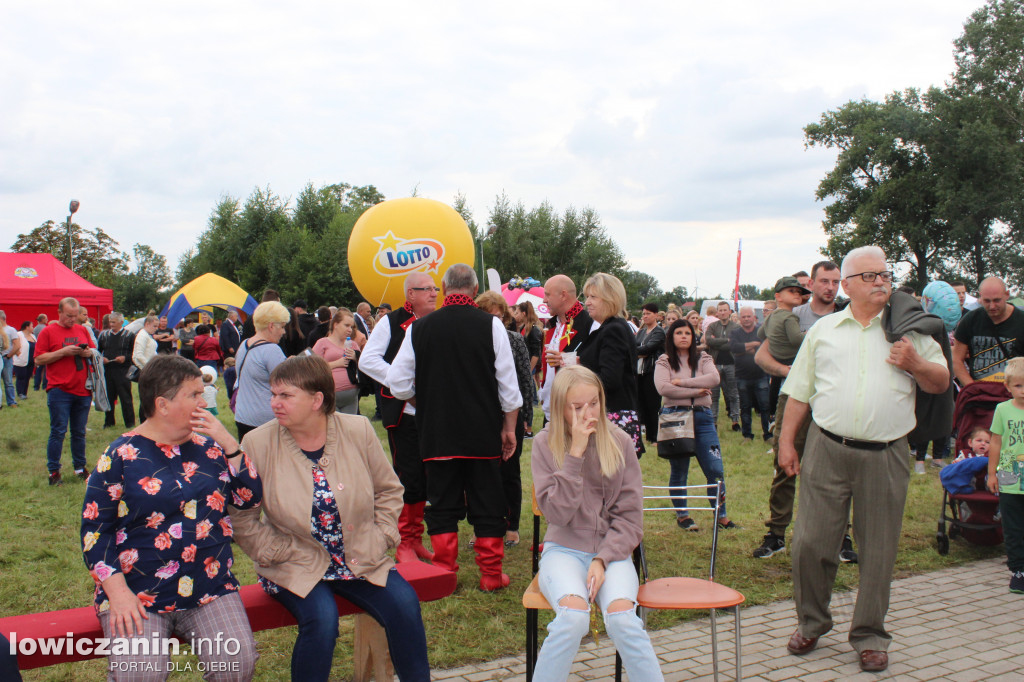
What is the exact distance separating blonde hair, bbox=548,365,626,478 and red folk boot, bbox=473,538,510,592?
61.4 inches

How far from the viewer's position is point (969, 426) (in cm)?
596

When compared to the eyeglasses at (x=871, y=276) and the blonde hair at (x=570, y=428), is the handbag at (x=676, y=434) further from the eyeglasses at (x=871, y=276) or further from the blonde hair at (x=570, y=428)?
the blonde hair at (x=570, y=428)

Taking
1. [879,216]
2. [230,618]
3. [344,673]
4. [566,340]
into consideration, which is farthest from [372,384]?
[879,216]

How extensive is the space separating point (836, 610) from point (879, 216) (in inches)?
1526

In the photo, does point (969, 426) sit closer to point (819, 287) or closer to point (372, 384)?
point (819, 287)

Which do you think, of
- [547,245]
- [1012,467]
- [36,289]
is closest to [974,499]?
[1012,467]

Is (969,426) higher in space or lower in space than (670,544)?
higher

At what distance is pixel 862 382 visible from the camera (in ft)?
12.4

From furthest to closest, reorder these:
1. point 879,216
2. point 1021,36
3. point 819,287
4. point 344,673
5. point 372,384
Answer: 1. point 879,216
2. point 1021,36
3. point 372,384
4. point 819,287
5. point 344,673

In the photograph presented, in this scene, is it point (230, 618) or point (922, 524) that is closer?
point (230, 618)

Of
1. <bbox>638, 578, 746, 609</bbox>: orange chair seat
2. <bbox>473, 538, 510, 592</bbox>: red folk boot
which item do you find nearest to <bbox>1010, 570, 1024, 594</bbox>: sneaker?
<bbox>638, 578, 746, 609</bbox>: orange chair seat

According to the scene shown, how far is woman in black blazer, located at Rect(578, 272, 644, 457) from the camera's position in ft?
17.0

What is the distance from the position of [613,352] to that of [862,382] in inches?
69.6

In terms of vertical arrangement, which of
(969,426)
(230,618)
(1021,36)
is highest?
(1021,36)
